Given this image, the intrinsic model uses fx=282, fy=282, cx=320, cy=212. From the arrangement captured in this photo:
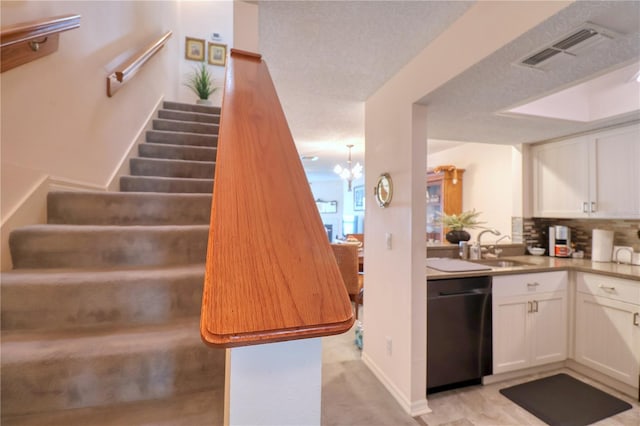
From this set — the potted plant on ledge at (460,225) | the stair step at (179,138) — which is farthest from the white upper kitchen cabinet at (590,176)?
the stair step at (179,138)

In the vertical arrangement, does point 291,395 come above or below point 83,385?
above

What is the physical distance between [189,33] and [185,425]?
16.6ft

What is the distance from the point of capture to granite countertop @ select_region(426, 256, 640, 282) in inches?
80.7

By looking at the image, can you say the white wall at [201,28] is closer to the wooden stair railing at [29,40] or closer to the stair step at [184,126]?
the stair step at [184,126]

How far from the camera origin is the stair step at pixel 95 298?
1.08 m

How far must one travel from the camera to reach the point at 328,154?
4.91 meters

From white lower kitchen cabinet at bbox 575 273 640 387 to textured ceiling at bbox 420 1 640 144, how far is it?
52.9 inches

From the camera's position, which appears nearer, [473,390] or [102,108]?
[102,108]

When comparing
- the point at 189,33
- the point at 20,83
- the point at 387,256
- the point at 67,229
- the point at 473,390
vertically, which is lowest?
the point at 473,390

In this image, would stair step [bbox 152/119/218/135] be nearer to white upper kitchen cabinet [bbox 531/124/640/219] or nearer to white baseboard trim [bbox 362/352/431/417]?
white baseboard trim [bbox 362/352/431/417]

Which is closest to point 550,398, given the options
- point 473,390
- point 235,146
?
point 473,390

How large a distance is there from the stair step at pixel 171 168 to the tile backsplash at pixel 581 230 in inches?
128

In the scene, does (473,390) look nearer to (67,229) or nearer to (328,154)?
(67,229)

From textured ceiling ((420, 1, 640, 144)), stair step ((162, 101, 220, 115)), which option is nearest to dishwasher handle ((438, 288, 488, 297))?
textured ceiling ((420, 1, 640, 144))
